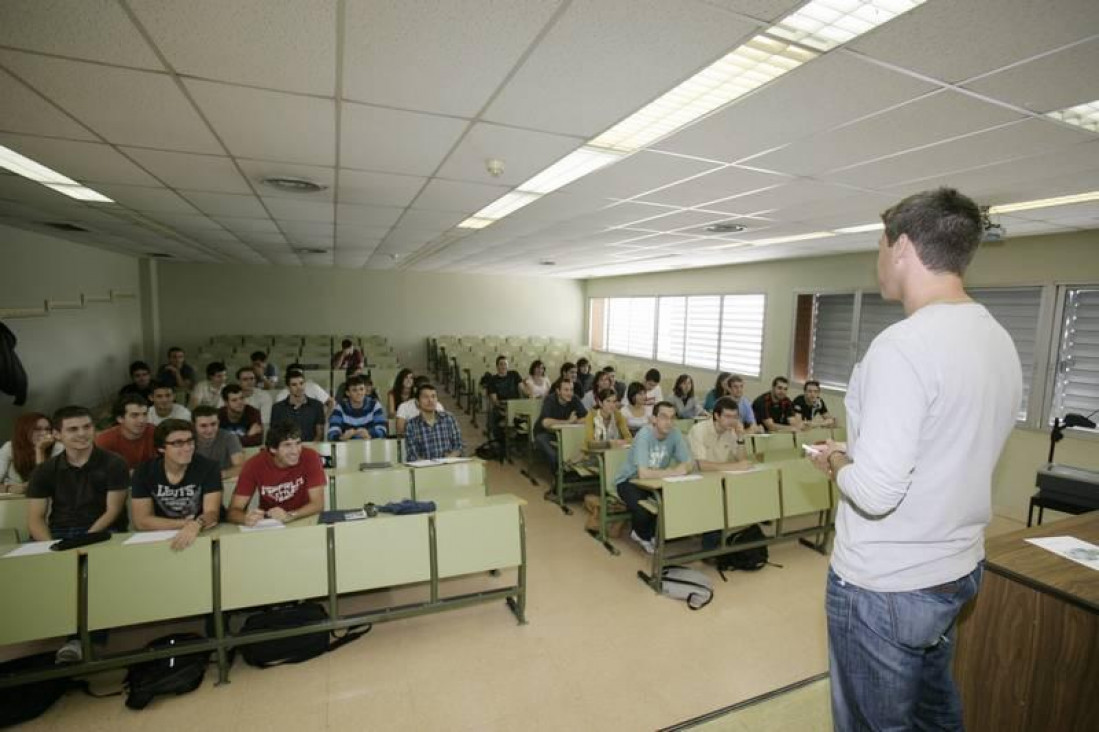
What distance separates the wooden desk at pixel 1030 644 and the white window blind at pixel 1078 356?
428cm

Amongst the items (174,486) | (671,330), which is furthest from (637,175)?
(671,330)

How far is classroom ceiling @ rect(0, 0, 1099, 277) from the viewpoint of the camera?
1.62 metres

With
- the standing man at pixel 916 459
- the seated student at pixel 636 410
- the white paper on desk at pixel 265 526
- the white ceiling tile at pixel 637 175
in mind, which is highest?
the white ceiling tile at pixel 637 175

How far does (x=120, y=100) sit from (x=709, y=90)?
281cm

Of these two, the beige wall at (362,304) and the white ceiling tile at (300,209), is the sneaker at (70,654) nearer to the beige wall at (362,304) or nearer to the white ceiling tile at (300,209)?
the white ceiling tile at (300,209)

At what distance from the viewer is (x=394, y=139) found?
281 cm

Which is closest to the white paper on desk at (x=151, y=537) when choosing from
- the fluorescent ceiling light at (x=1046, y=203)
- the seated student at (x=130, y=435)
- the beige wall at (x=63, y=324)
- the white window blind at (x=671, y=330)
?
the seated student at (x=130, y=435)

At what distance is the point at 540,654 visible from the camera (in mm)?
2877

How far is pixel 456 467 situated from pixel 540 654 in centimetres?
147

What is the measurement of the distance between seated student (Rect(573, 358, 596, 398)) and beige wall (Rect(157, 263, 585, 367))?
246 inches

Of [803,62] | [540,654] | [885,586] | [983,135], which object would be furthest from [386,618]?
[983,135]

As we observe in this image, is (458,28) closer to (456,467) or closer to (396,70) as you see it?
(396,70)

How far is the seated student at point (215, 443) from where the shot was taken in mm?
3658

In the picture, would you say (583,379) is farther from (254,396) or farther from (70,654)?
(70,654)
